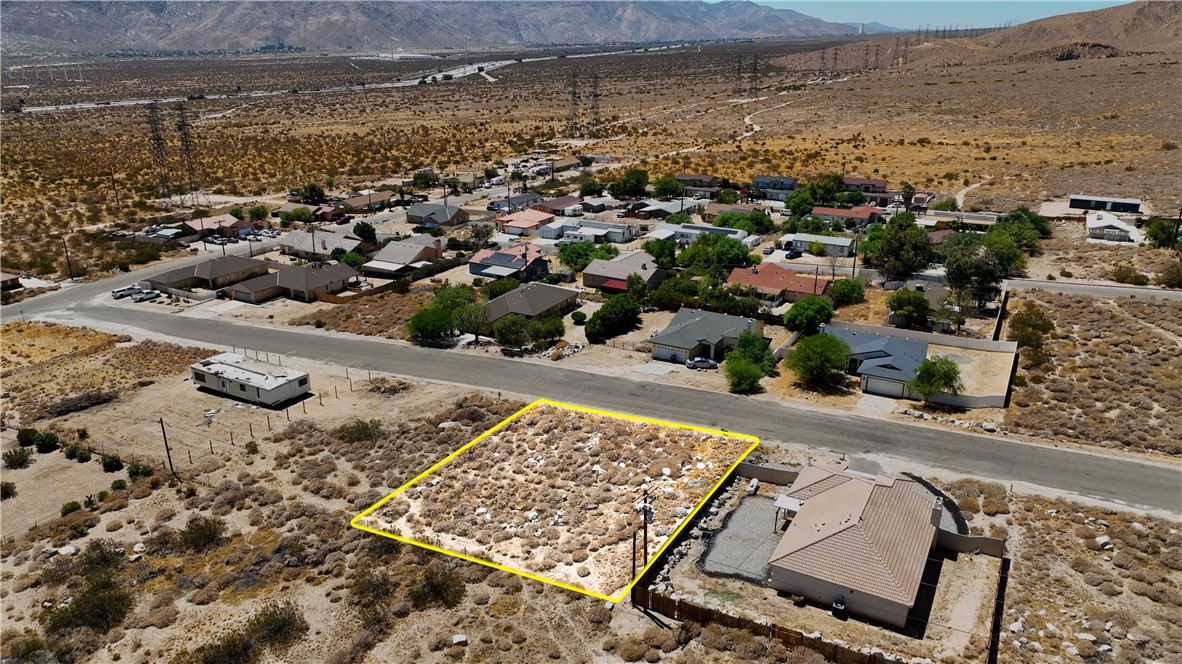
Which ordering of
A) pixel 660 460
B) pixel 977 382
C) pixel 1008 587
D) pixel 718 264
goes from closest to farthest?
pixel 1008 587, pixel 660 460, pixel 977 382, pixel 718 264

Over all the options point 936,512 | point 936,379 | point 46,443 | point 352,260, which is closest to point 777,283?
point 936,379

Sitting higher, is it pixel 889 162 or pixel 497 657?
pixel 889 162

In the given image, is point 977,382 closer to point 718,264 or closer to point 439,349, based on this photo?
point 718,264

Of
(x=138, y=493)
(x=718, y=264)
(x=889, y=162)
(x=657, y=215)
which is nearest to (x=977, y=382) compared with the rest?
(x=718, y=264)

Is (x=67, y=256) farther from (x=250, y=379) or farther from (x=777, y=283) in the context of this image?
(x=777, y=283)

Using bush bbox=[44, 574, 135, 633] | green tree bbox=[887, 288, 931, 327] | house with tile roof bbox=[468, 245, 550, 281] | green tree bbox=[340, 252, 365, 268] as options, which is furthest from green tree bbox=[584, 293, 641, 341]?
bush bbox=[44, 574, 135, 633]

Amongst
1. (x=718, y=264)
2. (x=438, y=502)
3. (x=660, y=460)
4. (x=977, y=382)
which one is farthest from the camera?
(x=718, y=264)

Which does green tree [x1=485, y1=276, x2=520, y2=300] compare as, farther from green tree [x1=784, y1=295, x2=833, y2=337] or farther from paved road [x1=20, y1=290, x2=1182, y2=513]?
green tree [x1=784, y1=295, x2=833, y2=337]

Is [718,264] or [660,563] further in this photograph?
[718,264]
